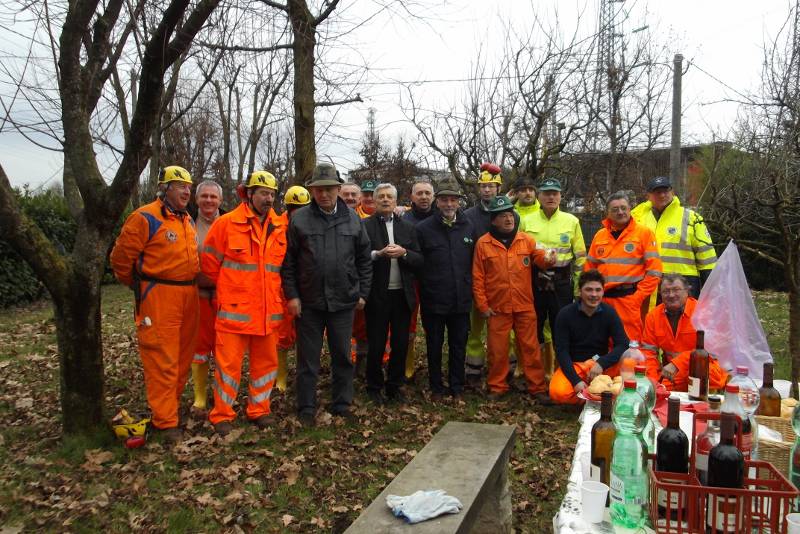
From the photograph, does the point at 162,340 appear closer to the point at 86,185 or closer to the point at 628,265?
the point at 86,185

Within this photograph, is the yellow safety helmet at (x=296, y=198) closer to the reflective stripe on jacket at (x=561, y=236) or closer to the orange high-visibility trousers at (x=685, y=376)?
the reflective stripe on jacket at (x=561, y=236)

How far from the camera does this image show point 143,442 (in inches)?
184

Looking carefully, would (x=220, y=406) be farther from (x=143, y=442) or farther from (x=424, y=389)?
(x=424, y=389)

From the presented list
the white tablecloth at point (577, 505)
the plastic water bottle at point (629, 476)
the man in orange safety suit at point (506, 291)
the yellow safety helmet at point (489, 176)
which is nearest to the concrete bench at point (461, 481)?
the white tablecloth at point (577, 505)

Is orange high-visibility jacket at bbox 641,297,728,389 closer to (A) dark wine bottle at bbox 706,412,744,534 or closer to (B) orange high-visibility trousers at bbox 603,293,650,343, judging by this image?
(B) orange high-visibility trousers at bbox 603,293,650,343

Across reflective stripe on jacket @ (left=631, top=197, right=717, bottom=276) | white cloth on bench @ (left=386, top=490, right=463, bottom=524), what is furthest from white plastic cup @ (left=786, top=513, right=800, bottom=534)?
reflective stripe on jacket @ (left=631, top=197, right=717, bottom=276)

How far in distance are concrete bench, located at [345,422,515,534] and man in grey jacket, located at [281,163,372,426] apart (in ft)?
5.41

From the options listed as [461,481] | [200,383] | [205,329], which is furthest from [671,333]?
[200,383]

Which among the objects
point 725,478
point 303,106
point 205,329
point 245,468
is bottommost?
point 245,468

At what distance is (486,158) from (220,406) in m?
7.78

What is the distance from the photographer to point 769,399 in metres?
2.82

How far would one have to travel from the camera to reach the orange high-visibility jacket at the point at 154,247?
462 centimetres

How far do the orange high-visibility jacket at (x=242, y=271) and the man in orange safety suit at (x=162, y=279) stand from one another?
0.21m

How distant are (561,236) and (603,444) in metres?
4.33
